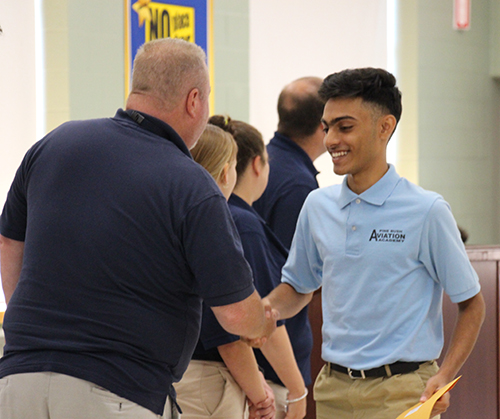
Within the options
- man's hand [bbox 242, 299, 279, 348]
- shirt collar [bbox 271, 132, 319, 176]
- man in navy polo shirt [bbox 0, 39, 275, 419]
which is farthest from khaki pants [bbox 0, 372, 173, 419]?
shirt collar [bbox 271, 132, 319, 176]

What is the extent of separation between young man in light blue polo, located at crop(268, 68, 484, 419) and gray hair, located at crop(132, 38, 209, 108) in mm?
421

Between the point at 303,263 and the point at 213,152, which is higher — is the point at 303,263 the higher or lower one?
the lower one

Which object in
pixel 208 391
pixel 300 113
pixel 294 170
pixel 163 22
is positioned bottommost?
pixel 208 391

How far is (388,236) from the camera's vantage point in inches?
62.6

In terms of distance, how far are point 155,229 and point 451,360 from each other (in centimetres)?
74

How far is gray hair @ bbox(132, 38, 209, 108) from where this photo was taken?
1431mm

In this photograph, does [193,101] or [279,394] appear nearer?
[193,101]

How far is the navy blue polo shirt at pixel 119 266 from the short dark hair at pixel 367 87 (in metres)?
0.54

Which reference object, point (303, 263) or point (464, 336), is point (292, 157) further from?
point (464, 336)

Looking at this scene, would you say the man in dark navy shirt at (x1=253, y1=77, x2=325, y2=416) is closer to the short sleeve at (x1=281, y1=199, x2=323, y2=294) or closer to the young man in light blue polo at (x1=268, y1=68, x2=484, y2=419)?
the short sleeve at (x1=281, y1=199, x2=323, y2=294)

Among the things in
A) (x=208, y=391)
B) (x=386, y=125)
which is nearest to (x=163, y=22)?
(x=386, y=125)

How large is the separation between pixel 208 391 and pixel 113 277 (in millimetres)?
683

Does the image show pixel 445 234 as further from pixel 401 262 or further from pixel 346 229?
pixel 346 229

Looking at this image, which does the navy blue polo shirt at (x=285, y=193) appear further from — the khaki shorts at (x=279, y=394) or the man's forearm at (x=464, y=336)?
the man's forearm at (x=464, y=336)
